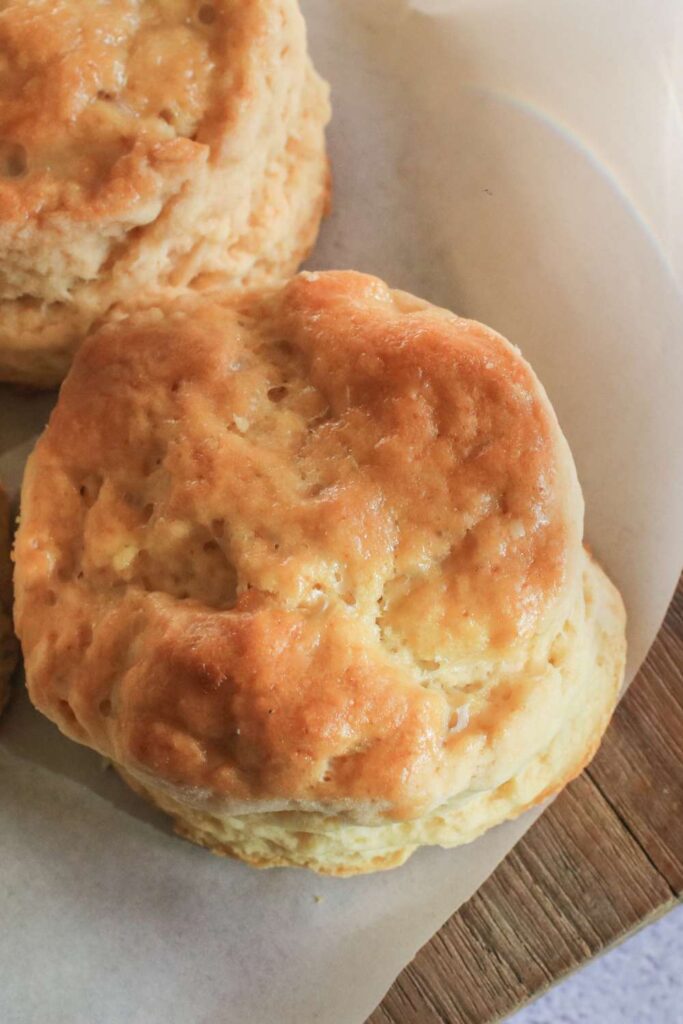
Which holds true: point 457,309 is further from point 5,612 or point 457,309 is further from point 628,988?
point 628,988

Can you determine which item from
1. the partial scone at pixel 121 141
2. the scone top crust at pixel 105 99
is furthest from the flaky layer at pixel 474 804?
the scone top crust at pixel 105 99

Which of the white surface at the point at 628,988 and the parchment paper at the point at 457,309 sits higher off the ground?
the parchment paper at the point at 457,309

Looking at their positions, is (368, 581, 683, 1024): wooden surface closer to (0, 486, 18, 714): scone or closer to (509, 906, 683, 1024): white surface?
(0, 486, 18, 714): scone

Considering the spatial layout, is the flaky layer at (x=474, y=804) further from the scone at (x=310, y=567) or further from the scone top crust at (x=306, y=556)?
the scone top crust at (x=306, y=556)

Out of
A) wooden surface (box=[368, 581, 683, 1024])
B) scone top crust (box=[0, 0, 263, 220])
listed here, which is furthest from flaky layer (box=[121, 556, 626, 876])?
scone top crust (box=[0, 0, 263, 220])

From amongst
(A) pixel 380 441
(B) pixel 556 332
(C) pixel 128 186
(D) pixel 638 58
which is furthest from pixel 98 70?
(D) pixel 638 58

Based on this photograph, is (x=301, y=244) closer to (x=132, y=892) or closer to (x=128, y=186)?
(x=128, y=186)
